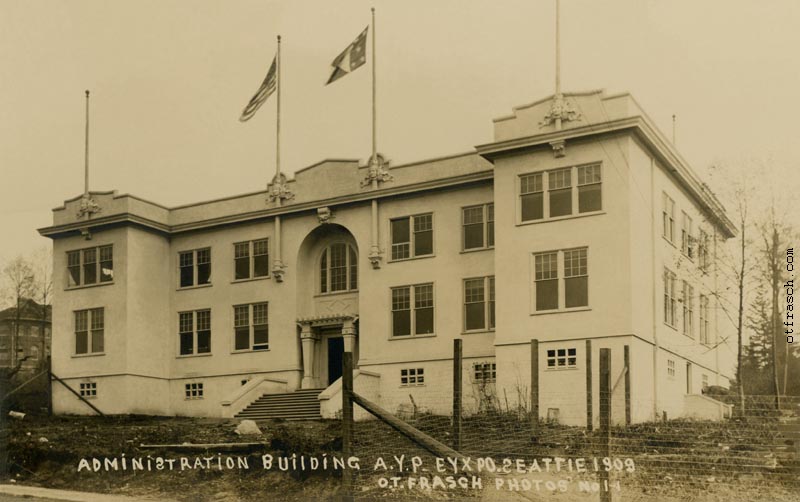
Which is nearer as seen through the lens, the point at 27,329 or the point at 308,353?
the point at 308,353

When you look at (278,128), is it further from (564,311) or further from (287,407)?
(564,311)

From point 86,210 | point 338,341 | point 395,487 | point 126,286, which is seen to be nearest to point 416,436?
point 395,487

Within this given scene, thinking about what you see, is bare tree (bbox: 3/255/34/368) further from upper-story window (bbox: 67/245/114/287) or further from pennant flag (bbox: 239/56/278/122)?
pennant flag (bbox: 239/56/278/122)

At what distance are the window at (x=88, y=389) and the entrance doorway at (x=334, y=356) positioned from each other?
921cm

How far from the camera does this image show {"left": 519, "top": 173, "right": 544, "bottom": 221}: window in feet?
88.8

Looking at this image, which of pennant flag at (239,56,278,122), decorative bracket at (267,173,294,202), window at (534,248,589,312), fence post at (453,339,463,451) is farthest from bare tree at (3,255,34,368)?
fence post at (453,339,463,451)

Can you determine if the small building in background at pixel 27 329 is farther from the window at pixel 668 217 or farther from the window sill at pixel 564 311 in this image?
the window at pixel 668 217

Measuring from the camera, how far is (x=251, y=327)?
34.5m

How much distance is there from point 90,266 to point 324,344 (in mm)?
10093

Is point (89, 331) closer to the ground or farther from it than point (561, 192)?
closer to the ground

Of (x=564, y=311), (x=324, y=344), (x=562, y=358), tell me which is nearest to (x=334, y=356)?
(x=324, y=344)

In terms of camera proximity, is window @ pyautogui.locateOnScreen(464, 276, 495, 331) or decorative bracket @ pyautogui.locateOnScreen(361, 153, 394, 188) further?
decorative bracket @ pyautogui.locateOnScreen(361, 153, 394, 188)

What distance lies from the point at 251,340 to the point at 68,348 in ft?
25.2

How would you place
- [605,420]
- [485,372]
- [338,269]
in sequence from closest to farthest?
[605,420], [485,372], [338,269]
